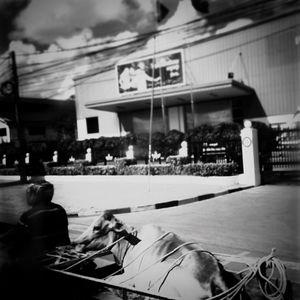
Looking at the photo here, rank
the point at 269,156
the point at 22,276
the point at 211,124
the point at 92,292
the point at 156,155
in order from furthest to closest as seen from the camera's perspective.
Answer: the point at 22,276 < the point at 92,292 < the point at 269,156 < the point at 156,155 < the point at 211,124

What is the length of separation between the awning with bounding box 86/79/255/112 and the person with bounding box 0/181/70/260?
0.79 meters

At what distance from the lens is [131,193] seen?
216cm

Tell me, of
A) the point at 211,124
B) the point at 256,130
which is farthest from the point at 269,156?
the point at 211,124

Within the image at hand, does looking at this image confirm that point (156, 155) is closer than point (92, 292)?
Yes

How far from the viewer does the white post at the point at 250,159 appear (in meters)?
1.85

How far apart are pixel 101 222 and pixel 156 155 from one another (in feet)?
1.65

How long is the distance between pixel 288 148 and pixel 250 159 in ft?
1.78

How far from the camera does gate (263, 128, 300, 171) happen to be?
1.48 meters

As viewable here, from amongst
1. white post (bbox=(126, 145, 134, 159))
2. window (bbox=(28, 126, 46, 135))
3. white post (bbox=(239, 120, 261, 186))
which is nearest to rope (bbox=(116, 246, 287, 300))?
white post (bbox=(239, 120, 261, 186))

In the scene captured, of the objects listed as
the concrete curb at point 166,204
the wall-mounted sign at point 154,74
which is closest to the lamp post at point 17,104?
the concrete curb at point 166,204

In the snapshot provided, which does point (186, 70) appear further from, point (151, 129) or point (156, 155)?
point (156, 155)

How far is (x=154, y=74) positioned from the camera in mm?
1815

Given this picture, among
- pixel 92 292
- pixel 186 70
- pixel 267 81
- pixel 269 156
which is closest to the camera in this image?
pixel 267 81

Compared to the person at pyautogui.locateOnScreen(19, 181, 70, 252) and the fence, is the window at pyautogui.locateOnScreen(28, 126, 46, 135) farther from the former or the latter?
the fence
